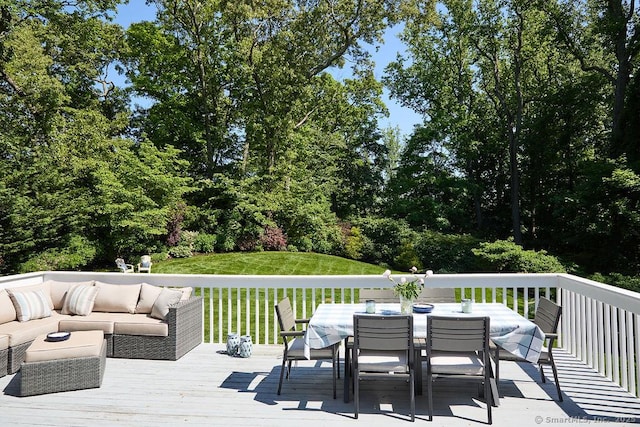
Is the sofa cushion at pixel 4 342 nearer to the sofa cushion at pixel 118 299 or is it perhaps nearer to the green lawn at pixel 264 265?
the sofa cushion at pixel 118 299

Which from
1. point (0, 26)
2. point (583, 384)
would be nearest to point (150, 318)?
point (583, 384)

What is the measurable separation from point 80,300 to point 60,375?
1545 millimetres

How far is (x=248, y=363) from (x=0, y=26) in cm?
1445

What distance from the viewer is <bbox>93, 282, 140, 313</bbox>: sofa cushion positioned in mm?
5598

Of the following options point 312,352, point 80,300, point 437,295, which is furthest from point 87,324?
point 437,295

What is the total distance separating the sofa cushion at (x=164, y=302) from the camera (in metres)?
5.32

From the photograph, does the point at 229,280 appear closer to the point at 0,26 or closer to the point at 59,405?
the point at 59,405

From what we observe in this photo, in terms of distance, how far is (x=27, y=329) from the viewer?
16.0ft

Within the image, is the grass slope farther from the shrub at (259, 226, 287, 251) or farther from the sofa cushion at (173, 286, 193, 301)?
the sofa cushion at (173, 286, 193, 301)

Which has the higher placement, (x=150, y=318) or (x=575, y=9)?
(x=575, y=9)

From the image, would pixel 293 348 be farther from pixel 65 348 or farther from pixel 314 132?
pixel 314 132

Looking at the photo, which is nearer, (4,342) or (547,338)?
(547,338)

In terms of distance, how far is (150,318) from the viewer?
539 cm

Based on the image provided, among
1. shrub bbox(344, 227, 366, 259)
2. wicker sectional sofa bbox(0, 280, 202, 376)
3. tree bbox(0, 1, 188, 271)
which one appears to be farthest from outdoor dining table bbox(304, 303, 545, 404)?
shrub bbox(344, 227, 366, 259)
